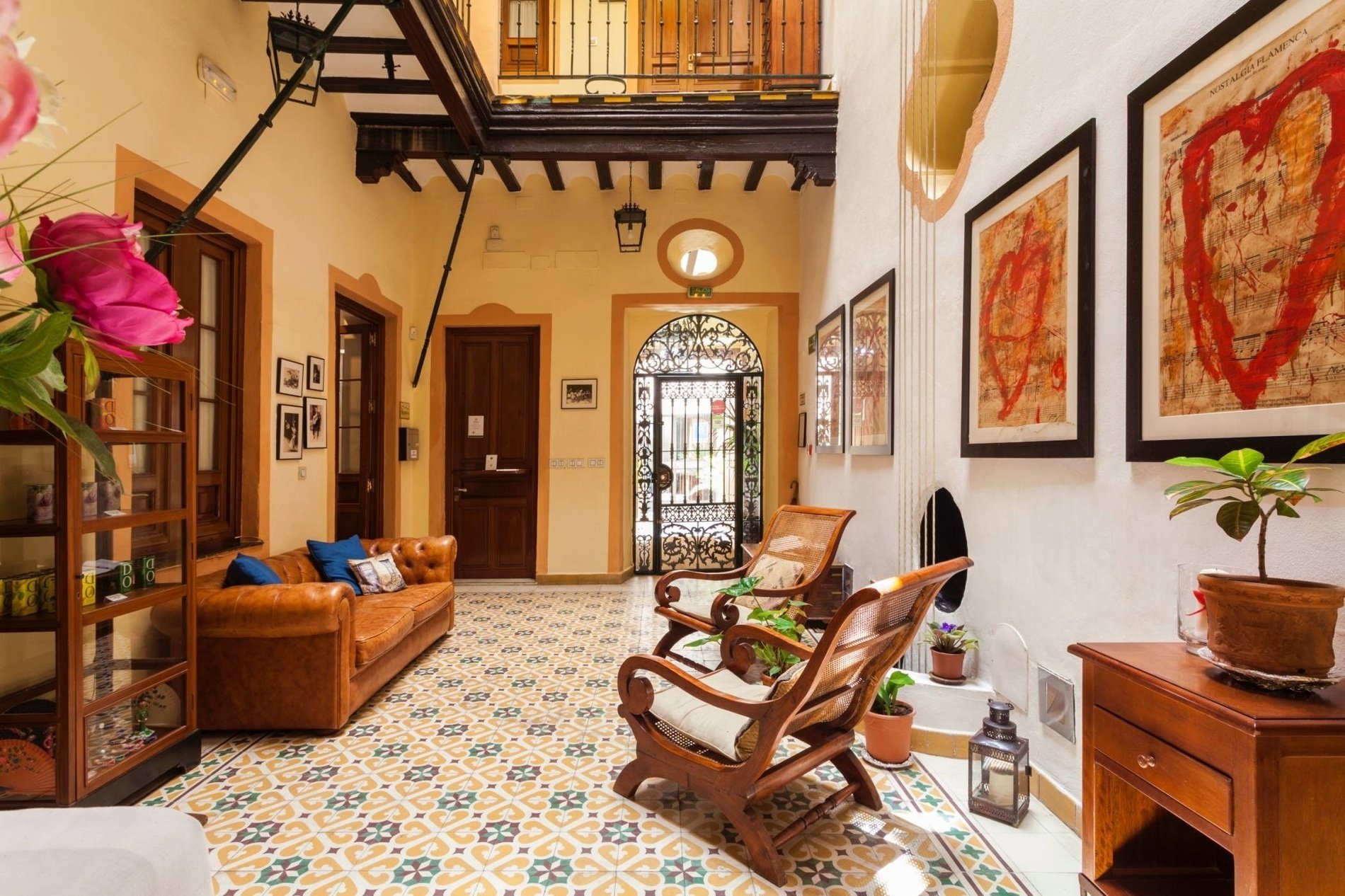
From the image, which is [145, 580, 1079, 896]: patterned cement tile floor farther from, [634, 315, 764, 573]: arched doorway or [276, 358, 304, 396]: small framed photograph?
[634, 315, 764, 573]: arched doorway

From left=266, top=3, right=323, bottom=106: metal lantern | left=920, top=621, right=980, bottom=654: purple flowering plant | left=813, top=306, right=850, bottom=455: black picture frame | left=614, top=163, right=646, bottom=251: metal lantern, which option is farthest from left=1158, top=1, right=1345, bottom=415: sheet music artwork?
left=614, top=163, right=646, bottom=251: metal lantern

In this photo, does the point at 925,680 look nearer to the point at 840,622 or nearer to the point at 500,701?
the point at 840,622

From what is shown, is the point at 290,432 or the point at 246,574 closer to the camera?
the point at 246,574

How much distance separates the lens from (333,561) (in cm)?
411

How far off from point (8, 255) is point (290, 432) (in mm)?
4085

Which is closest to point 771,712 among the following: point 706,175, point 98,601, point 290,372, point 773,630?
point 773,630

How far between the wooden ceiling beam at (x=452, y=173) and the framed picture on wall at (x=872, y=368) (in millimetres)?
3587

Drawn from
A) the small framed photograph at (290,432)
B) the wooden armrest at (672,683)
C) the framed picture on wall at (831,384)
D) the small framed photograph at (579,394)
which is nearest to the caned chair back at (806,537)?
the framed picture on wall at (831,384)

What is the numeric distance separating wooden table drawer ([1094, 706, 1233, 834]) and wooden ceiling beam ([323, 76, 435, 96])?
16.7ft

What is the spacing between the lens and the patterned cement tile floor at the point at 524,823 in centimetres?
207

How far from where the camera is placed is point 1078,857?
217 cm

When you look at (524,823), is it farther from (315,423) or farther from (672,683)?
(315,423)

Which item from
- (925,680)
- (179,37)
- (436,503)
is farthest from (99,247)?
(436,503)

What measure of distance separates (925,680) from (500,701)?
2.18m
